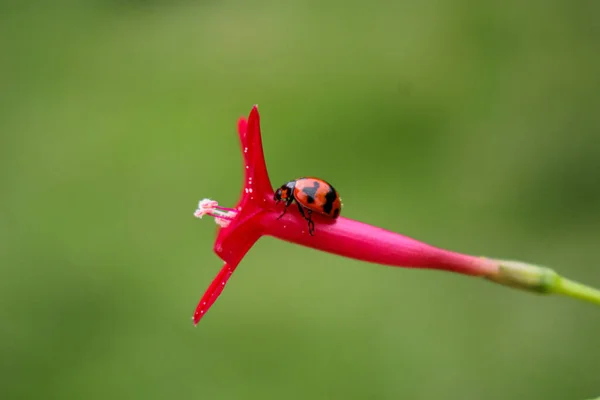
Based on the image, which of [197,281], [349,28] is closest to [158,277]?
[197,281]

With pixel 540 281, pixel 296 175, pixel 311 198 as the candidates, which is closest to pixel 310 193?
pixel 311 198

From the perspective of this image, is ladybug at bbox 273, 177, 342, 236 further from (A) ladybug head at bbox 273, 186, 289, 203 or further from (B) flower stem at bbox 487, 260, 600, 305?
(B) flower stem at bbox 487, 260, 600, 305

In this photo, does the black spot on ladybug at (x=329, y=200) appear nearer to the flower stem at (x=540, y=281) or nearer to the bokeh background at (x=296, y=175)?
Result: the flower stem at (x=540, y=281)

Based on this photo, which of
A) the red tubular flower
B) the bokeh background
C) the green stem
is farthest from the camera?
the bokeh background

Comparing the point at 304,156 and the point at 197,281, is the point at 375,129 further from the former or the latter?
the point at 197,281

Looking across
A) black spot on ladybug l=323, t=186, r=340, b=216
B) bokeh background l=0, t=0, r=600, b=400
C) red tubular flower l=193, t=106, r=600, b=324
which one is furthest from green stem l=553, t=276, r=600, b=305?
bokeh background l=0, t=0, r=600, b=400

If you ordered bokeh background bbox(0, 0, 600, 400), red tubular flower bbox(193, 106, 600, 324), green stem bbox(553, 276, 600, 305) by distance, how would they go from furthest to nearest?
1. bokeh background bbox(0, 0, 600, 400)
2. red tubular flower bbox(193, 106, 600, 324)
3. green stem bbox(553, 276, 600, 305)

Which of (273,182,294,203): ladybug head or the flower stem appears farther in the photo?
(273,182,294,203): ladybug head
